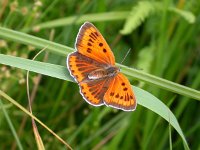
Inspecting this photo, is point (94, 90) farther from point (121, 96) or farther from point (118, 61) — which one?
point (118, 61)

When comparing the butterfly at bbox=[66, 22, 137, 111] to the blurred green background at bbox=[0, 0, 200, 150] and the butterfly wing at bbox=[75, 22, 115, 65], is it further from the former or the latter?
the blurred green background at bbox=[0, 0, 200, 150]

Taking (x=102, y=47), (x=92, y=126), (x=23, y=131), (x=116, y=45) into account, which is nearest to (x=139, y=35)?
(x=116, y=45)

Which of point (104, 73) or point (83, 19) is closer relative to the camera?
point (104, 73)

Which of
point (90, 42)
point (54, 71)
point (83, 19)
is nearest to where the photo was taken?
point (54, 71)

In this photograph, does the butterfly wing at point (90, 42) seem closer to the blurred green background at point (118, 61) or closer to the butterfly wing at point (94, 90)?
the butterfly wing at point (94, 90)

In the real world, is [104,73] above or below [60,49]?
below

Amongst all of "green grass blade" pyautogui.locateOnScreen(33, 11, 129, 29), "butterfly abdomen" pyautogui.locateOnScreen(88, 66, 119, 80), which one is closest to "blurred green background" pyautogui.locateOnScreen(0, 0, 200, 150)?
"green grass blade" pyautogui.locateOnScreen(33, 11, 129, 29)

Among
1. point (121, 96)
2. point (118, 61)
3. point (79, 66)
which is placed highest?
point (79, 66)

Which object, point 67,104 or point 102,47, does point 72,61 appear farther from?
point 67,104

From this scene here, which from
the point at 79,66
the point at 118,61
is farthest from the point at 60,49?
the point at 118,61
